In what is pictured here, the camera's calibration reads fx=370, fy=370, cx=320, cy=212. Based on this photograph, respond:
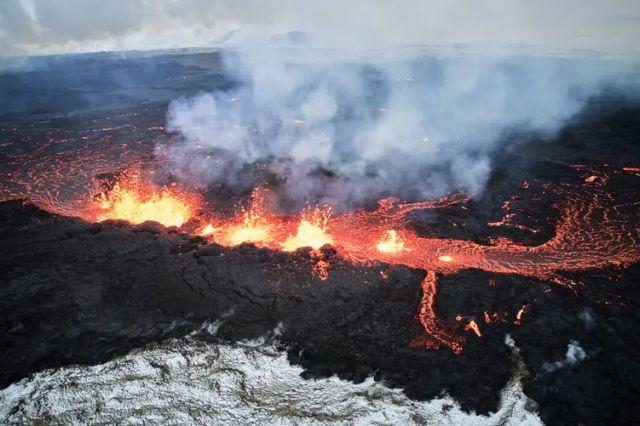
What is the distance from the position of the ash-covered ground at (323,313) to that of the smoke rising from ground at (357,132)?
6.99 m

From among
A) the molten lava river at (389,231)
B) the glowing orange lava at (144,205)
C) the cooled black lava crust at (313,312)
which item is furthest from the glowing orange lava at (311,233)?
the glowing orange lava at (144,205)

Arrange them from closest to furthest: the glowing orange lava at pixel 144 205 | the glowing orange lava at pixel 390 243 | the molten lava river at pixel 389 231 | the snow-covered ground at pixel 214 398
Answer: the snow-covered ground at pixel 214 398
the molten lava river at pixel 389 231
the glowing orange lava at pixel 390 243
the glowing orange lava at pixel 144 205

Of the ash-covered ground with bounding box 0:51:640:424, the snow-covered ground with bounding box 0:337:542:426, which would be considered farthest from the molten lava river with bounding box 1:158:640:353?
the snow-covered ground with bounding box 0:337:542:426

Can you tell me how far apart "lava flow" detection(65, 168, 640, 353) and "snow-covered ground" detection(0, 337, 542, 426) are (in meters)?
2.18

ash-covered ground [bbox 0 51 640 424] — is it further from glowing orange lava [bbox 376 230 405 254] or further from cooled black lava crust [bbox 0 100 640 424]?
glowing orange lava [bbox 376 230 405 254]

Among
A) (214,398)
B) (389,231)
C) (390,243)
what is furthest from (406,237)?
(214,398)

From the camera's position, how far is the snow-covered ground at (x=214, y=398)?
8.85 m

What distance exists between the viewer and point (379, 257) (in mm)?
14469

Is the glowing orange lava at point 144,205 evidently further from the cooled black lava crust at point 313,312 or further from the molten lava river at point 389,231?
the cooled black lava crust at point 313,312

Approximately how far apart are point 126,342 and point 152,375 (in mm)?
1570

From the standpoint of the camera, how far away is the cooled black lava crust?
9703 millimetres

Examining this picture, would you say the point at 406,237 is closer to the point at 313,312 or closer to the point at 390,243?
the point at 390,243

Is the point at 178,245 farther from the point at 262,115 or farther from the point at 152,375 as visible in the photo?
the point at 262,115

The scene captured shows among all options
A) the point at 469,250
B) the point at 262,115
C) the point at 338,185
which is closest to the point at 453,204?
the point at 469,250
